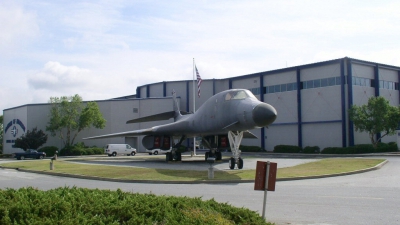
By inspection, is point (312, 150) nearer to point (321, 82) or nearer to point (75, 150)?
point (321, 82)

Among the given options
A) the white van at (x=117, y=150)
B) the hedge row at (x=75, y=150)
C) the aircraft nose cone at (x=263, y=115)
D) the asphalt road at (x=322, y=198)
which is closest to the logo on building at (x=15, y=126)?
the hedge row at (x=75, y=150)

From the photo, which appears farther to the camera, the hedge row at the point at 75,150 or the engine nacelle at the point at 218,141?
the hedge row at the point at 75,150

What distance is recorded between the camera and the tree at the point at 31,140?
55938 mm

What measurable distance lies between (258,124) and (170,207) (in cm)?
1490

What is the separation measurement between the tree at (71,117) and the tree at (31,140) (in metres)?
1.57

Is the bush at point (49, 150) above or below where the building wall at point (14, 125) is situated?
below

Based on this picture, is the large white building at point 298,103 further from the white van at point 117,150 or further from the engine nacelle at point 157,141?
the engine nacelle at point 157,141

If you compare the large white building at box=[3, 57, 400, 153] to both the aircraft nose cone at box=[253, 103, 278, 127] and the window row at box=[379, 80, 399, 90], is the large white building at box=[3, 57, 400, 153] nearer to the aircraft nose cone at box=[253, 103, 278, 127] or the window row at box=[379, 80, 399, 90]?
the window row at box=[379, 80, 399, 90]

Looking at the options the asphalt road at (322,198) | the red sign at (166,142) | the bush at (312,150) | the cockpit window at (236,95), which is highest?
the cockpit window at (236,95)

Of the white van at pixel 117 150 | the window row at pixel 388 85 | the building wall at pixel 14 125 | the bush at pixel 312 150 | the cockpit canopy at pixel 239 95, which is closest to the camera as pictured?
the cockpit canopy at pixel 239 95

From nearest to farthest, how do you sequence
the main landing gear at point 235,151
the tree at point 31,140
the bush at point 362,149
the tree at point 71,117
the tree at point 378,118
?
the main landing gear at point 235,151 → the bush at point 362,149 → the tree at point 378,118 → the tree at point 31,140 → the tree at point 71,117

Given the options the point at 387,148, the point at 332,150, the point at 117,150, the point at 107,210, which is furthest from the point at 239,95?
the point at 117,150

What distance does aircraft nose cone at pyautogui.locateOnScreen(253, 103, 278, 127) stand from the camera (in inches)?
835

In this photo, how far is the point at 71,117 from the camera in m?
58.0
